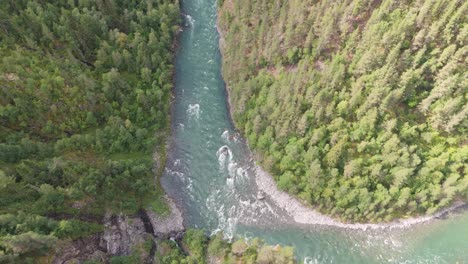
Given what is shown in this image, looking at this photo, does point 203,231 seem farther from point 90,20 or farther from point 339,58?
point 90,20

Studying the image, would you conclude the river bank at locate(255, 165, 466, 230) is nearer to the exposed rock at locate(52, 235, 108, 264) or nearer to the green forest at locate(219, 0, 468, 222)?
the green forest at locate(219, 0, 468, 222)

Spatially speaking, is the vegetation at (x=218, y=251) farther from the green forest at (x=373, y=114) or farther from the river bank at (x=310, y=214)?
the green forest at (x=373, y=114)

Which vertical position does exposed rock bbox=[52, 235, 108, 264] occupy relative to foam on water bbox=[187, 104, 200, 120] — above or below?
below

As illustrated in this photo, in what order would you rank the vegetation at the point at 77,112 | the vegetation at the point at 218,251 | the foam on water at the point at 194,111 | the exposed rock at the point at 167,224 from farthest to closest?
the foam on water at the point at 194,111 → the exposed rock at the point at 167,224 → the vegetation at the point at 77,112 → the vegetation at the point at 218,251

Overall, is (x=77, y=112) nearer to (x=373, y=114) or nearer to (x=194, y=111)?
(x=194, y=111)

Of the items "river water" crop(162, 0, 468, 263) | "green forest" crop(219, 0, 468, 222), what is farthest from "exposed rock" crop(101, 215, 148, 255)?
"green forest" crop(219, 0, 468, 222)

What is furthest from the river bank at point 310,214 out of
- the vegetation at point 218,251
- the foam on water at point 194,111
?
the foam on water at point 194,111
